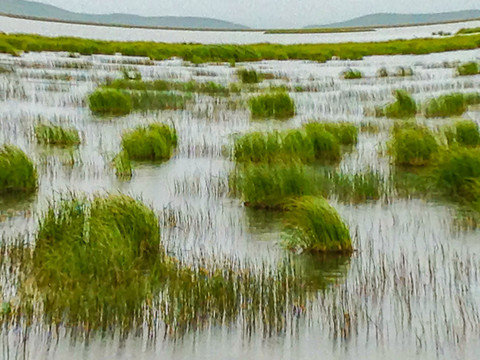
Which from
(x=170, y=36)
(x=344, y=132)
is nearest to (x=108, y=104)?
(x=344, y=132)

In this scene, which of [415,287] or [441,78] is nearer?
[415,287]

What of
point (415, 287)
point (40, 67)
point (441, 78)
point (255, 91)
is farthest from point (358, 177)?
point (40, 67)

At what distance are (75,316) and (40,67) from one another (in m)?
29.7

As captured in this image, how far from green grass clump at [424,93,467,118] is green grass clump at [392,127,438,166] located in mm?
6295

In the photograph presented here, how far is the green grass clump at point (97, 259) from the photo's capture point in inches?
204

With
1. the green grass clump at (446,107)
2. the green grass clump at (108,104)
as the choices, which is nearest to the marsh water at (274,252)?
the green grass clump at (446,107)

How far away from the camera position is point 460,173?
9.55 meters

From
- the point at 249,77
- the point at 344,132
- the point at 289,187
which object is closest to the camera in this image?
the point at 289,187

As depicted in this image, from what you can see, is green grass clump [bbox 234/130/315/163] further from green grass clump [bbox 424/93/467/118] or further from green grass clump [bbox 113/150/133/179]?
green grass clump [bbox 424/93/467/118]

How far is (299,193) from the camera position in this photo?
8.76m

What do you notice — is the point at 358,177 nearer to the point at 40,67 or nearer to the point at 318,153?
the point at 318,153

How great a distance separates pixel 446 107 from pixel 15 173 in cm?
1156

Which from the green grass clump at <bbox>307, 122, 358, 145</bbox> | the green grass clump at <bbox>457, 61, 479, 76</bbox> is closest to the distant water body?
the green grass clump at <bbox>457, 61, 479, 76</bbox>

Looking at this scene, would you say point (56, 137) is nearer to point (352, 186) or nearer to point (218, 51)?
point (352, 186)
